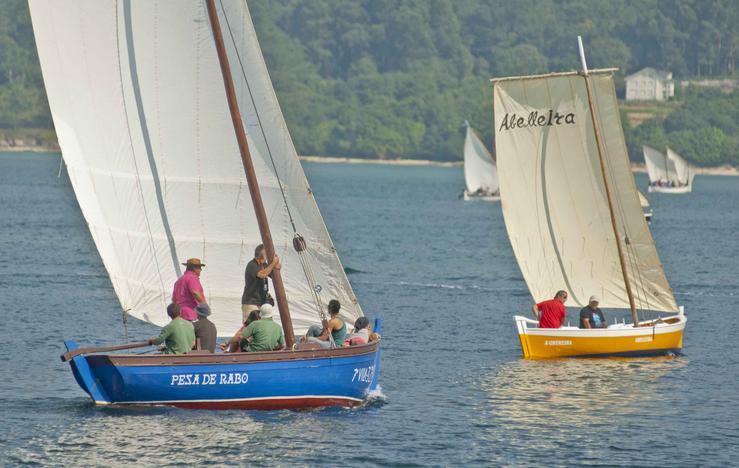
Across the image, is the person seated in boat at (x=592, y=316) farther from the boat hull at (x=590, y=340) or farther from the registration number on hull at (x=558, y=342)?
the registration number on hull at (x=558, y=342)

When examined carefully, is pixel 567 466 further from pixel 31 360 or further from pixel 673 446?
pixel 31 360

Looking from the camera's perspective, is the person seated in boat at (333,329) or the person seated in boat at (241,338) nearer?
the person seated in boat at (241,338)

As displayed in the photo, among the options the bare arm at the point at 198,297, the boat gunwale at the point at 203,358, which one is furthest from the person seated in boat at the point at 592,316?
the bare arm at the point at 198,297

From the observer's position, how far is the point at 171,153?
1394 inches

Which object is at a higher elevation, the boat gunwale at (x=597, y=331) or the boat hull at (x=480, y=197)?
the boat gunwale at (x=597, y=331)

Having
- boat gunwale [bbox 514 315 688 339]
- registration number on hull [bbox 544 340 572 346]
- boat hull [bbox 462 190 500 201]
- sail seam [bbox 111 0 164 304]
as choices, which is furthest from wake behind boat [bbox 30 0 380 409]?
boat hull [bbox 462 190 500 201]

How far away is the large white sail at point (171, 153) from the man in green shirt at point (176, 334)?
2083mm

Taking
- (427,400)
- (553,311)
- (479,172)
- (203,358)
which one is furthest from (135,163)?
(479,172)

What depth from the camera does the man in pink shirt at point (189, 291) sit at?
112 ft

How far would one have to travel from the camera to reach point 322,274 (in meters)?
36.0

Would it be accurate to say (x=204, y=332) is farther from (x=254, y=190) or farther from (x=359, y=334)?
(x=359, y=334)

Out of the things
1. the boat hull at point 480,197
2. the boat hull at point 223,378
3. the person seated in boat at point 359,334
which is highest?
the person seated in boat at point 359,334

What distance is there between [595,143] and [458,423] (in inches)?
630

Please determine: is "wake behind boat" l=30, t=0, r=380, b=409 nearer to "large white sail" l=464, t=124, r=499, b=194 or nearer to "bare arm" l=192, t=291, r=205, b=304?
"bare arm" l=192, t=291, r=205, b=304
